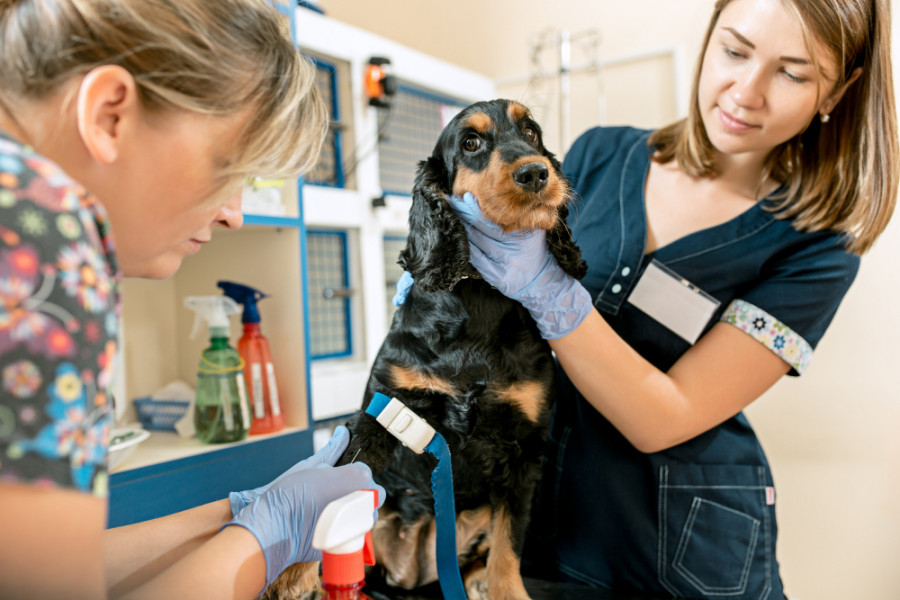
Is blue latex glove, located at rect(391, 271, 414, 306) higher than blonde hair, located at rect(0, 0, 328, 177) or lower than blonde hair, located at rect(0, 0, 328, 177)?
lower

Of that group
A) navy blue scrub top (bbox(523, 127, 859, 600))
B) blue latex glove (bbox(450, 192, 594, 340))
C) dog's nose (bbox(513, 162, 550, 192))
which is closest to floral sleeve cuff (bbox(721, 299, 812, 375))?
navy blue scrub top (bbox(523, 127, 859, 600))

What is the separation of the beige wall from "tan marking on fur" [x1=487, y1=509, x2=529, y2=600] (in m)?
1.55

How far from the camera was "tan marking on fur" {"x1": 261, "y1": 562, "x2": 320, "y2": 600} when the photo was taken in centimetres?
81

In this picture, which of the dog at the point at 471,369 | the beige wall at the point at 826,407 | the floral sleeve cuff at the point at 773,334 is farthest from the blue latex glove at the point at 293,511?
the beige wall at the point at 826,407

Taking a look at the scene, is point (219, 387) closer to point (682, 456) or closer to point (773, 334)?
point (682, 456)

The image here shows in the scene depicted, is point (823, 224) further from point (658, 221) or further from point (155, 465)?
point (155, 465)

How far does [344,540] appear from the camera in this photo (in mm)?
562

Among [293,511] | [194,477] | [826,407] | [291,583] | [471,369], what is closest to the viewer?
[293,511]

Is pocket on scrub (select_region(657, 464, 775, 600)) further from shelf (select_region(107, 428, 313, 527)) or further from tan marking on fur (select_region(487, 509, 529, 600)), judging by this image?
shelf (select_region(107, 428, 313, 527))

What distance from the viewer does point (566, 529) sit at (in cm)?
132

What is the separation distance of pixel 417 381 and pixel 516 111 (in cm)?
46

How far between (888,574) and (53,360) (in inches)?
92.7

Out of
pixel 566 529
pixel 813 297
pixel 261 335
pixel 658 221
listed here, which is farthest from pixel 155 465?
pixel 813 297

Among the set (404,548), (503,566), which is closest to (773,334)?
(503,566)
